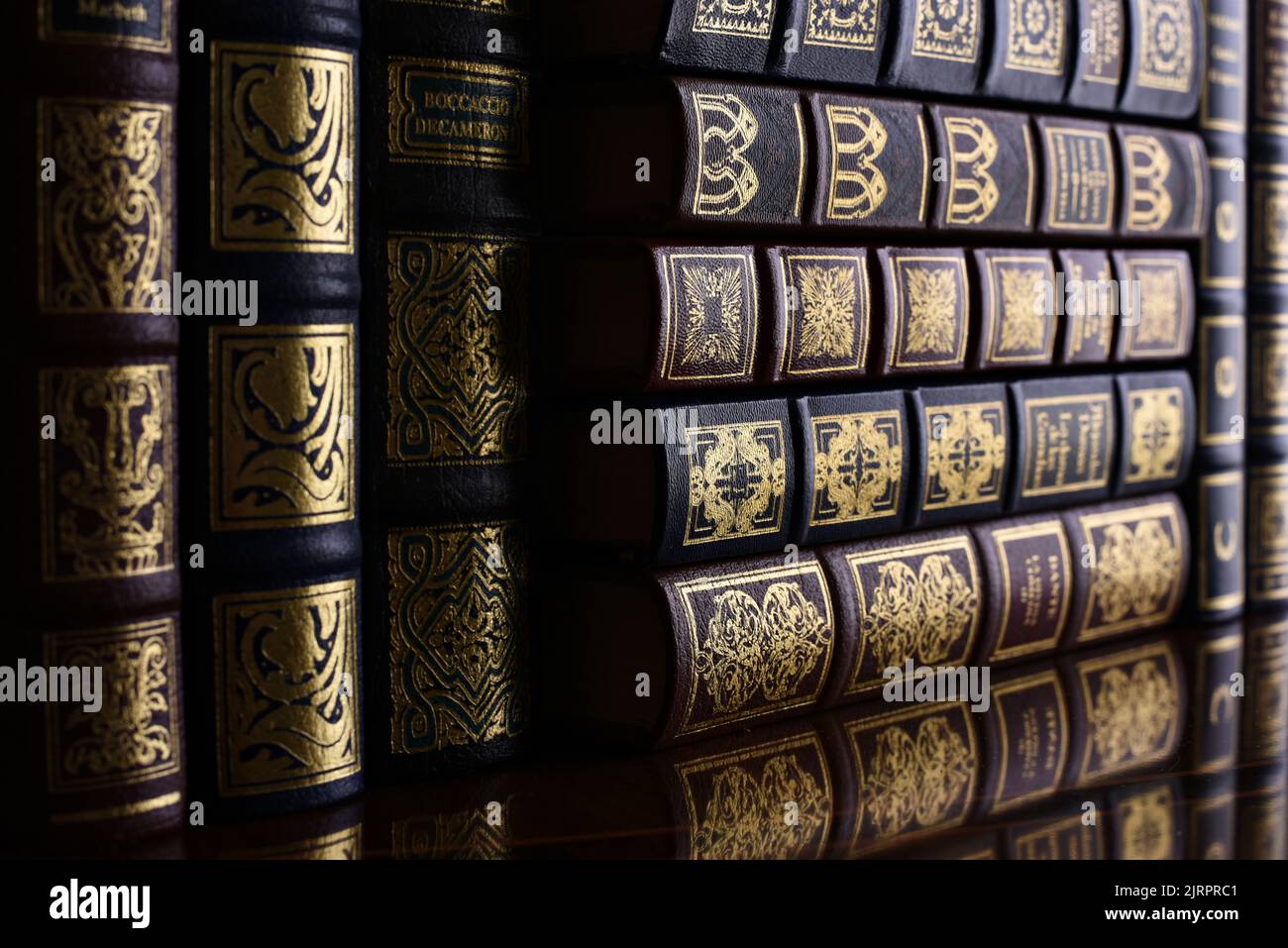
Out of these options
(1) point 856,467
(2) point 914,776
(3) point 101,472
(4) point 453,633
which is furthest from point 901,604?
(3) point 101,472

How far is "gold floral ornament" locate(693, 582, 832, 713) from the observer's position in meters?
1.54

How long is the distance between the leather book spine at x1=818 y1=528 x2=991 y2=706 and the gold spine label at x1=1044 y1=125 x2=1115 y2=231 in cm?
37

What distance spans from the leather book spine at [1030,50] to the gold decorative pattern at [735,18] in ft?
1.11

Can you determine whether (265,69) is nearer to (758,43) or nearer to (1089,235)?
(758,43)

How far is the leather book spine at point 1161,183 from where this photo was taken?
1979mm

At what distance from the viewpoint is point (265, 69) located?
1313 millimetres

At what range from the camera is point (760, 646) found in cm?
158

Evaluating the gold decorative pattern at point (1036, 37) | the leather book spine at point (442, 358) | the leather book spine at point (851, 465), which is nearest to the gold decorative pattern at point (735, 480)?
the leather book spine at point (851, 465)

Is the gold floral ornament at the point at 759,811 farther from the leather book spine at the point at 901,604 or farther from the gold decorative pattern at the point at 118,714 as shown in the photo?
the gold decorative pattern at the point at 118,714

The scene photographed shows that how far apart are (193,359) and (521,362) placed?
0.31 metres

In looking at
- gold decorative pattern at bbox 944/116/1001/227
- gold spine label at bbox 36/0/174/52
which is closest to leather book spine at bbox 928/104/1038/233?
gold decorative pattern at bbox 944/116/1001/227

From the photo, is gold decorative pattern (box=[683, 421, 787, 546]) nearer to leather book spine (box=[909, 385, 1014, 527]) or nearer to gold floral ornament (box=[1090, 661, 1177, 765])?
leather book spine (box=[909, 385, 1014, 527])

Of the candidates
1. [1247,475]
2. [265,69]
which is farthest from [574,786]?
[1247,475]

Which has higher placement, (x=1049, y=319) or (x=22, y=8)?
(x=22, y=8)
